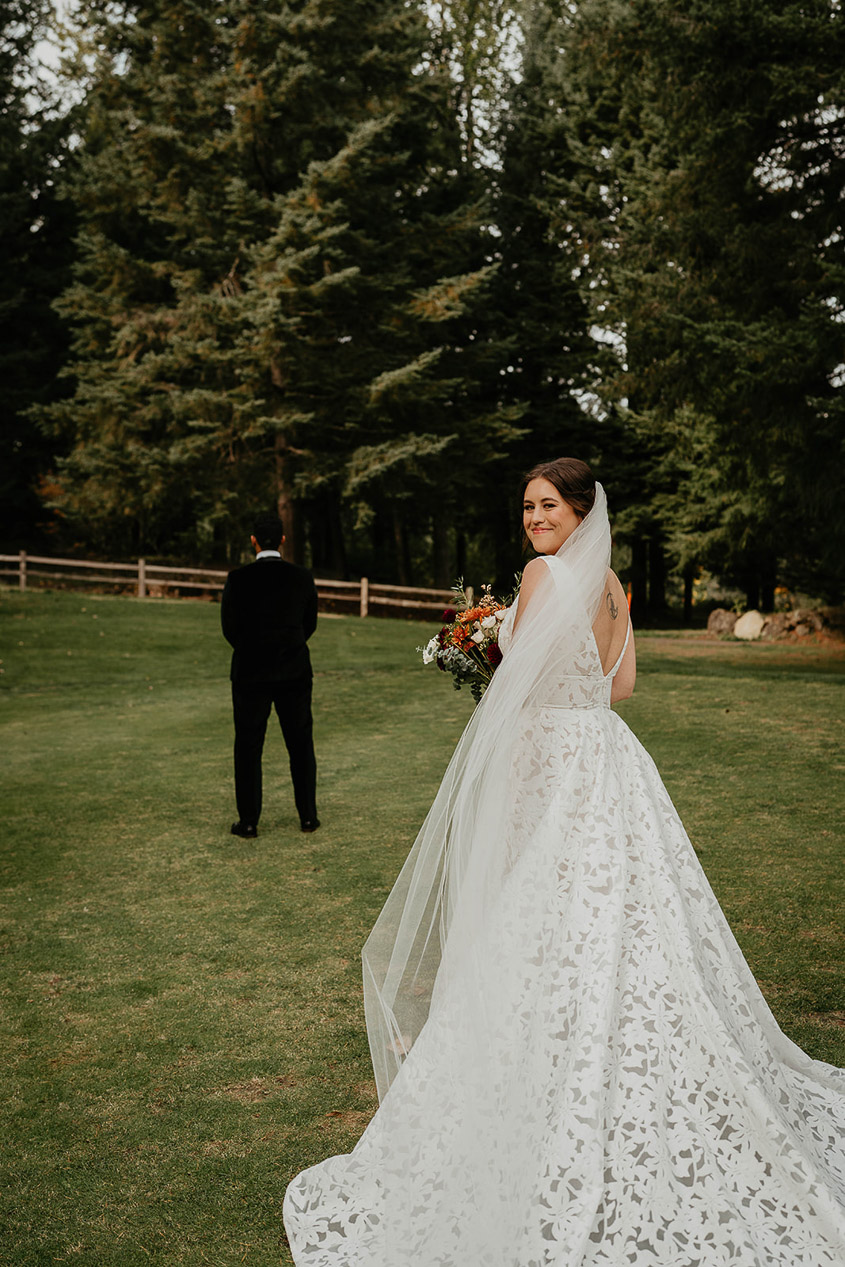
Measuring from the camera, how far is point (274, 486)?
84.3 feet

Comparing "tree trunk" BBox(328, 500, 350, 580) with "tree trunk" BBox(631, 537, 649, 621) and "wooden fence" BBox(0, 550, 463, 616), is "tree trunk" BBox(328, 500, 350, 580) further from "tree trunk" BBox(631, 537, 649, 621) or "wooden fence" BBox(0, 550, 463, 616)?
"tree trunk" BBox(631, 537, 649, 621)

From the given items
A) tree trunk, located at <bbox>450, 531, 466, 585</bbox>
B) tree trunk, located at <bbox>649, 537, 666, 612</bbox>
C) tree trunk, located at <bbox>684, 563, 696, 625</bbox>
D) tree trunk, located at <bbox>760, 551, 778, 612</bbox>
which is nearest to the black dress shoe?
tree trunk, located at <bbox>760, 551, 778, 612</bbox>

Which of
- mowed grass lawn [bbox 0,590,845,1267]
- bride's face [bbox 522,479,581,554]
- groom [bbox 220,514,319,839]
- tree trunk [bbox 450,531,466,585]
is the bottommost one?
mowed grass lawn [bbox 0,590,845,1267]

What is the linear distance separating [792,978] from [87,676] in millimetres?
13123

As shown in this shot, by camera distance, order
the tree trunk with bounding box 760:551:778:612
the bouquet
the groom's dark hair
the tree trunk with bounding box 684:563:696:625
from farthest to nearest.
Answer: the tree trunk with bounding box 684:563:696:625, the tree trunk with bounding box 760:551:778:612, the groom's dark hair, the bouquet

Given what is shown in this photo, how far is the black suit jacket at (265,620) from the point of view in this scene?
653 cm

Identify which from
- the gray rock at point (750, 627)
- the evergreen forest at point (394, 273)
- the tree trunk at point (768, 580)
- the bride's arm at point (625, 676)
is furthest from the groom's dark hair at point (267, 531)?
the tree trunk at point (768, 580)

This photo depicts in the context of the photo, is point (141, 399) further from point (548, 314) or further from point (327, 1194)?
point (327, 1194)

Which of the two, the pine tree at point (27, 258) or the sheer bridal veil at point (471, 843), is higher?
the pine tree at point (27, 258)

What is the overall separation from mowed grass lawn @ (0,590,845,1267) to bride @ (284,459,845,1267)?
0.50 meters

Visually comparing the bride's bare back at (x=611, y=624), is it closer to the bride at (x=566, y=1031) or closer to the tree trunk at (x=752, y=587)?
the bride at (x=566, y=1031)

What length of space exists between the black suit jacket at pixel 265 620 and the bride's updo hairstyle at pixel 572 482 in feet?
11.3

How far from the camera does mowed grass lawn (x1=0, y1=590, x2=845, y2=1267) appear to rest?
10.3 feet

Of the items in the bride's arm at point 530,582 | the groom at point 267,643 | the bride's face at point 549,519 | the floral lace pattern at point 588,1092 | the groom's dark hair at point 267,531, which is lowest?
the floral lace pattern at point 588,1092
